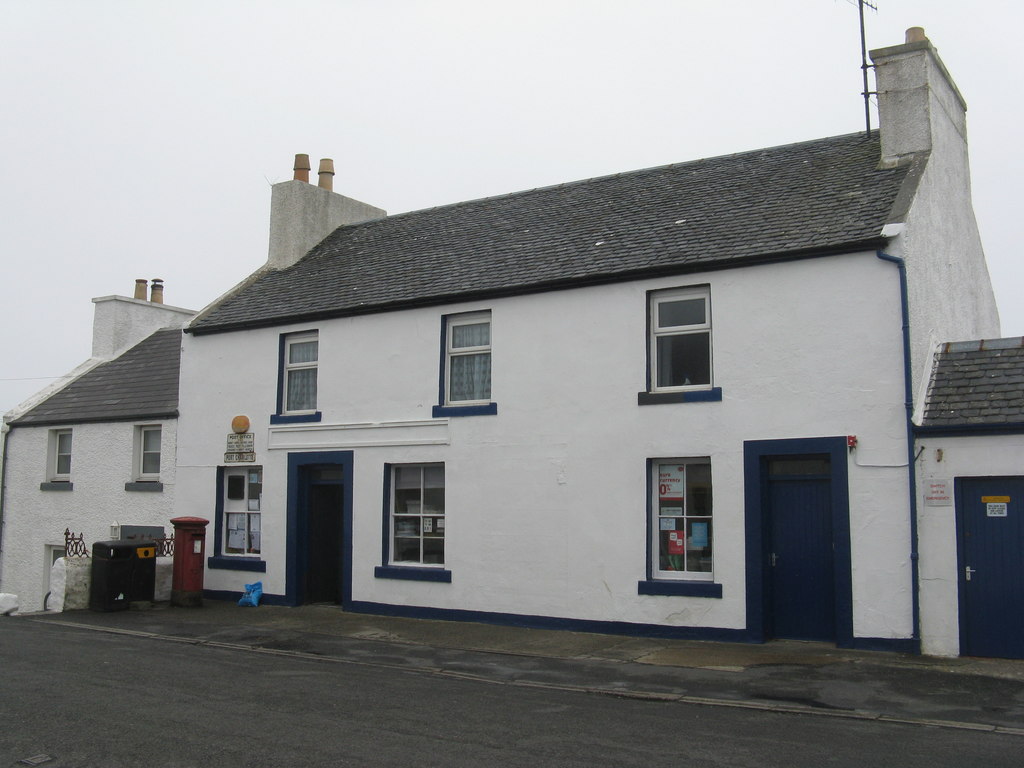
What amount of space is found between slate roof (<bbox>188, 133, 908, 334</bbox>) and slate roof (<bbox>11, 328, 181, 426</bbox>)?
2.95m

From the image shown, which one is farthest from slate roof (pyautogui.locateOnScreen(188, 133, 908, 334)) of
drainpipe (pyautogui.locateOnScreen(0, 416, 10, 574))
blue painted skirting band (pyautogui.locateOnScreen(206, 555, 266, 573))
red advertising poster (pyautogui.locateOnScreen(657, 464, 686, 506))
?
drainpipe (pyautogui.locateOnScreen(0, 416, 10, 574))

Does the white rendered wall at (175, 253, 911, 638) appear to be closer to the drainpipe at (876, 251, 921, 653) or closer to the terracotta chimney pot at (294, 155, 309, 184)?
the drainpipe at (876, 251, 921, 653)

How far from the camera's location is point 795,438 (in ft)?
41.4

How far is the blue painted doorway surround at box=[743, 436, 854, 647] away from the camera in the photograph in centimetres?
1247

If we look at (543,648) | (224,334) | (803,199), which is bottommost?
(543,648)

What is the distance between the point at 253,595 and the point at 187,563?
4.18 ft

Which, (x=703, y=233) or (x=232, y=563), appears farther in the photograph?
(x=232, y=563)

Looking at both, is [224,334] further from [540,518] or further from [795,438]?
[795,438]

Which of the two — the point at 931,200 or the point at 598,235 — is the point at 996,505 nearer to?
the point at 931,200

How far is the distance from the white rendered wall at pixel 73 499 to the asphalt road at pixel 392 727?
944 centimetres

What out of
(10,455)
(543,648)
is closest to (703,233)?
(543,648)

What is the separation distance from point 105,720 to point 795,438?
8.64m

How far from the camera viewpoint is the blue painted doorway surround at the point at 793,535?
1247 cm

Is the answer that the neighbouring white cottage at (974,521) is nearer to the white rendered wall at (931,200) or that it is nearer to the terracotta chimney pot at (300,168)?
the white rendered wall at (931,200)
